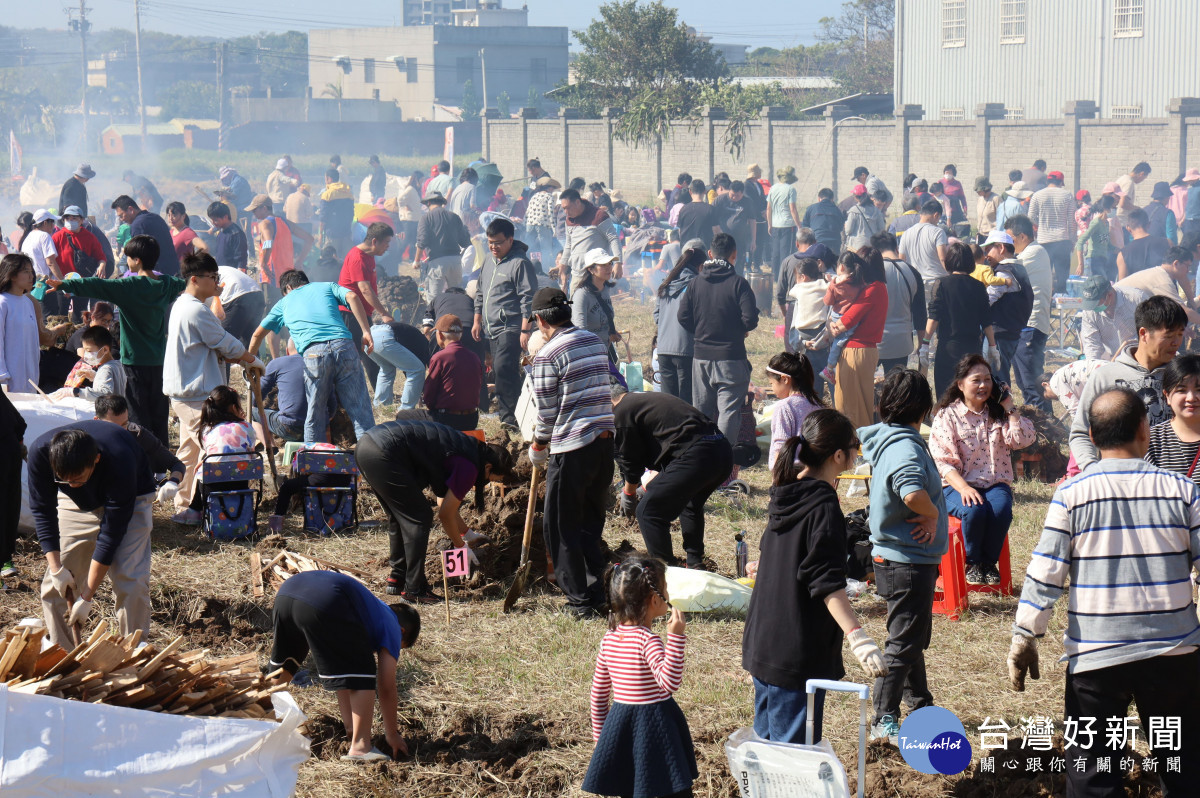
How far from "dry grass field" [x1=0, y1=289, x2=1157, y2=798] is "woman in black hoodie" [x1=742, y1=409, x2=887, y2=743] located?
2.44 feet

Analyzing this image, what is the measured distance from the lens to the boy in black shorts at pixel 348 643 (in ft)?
15.5

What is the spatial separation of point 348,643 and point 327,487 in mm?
3633

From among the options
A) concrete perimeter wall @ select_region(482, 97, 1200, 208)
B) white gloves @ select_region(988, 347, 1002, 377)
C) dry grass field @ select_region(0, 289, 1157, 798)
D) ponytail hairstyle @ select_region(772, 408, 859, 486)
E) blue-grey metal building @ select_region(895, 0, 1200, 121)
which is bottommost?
dry grass field @ select_region(0, 289, 1157, 798)

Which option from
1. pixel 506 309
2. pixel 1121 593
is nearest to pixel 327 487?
pixel 506 309

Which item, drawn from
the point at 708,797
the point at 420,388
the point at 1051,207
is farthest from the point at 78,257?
the point at 1051,207

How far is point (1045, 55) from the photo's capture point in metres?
32.8

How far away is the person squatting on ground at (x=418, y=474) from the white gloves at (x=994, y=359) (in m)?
5.14

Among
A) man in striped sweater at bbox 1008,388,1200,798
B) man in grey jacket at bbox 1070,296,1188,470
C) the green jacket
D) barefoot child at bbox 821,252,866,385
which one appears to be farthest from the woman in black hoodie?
the green jacket

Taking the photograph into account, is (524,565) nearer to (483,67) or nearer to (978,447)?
(978,447)

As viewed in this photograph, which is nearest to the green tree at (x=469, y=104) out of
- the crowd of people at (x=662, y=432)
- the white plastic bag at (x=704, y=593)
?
the crowd of people at (x=662, y=432)

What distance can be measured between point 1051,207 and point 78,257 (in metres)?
12.2

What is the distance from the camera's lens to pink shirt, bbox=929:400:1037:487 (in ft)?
20.8

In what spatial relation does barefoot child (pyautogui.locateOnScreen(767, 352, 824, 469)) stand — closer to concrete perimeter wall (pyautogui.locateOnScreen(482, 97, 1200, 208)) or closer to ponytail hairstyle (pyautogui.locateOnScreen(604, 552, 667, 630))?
ponytail hairstyle (pyautogui.locateOnScreen(604, 552, 667, 630))

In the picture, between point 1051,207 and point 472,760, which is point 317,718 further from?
point 1051,207
